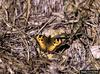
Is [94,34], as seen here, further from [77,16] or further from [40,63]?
[40,63]

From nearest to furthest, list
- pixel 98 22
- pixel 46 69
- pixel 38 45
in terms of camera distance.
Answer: pixel 46 69, pixel 38 45, pixel 98 22

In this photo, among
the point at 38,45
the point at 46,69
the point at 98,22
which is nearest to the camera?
the point at 46,69

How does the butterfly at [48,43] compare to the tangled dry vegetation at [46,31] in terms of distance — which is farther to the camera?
the butterfly at [48,43]

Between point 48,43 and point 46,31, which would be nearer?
point 48,43

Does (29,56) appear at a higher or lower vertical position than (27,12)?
lower

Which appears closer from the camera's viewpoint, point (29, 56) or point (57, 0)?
point (29, 56)

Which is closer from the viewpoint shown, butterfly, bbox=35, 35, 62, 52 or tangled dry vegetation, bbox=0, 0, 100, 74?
tangled dry vegetation, bbox=0, 0, 100, 74

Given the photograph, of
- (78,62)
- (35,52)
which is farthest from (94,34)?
(35,52)
